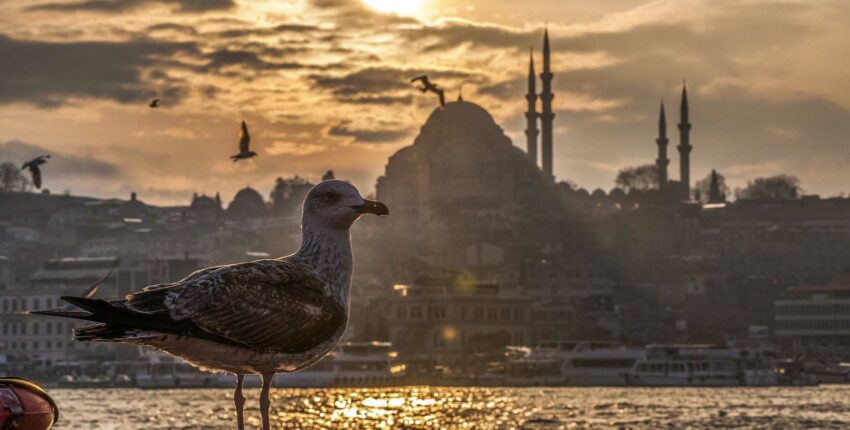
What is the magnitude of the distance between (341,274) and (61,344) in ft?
→ 500

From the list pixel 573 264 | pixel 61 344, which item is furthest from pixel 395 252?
pixel 61 344

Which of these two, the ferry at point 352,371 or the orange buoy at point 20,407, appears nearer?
the orange buoy at point 20,407

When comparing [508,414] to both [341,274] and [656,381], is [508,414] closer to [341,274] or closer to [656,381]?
[656,381]

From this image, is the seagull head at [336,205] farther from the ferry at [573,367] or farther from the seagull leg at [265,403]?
the ferry at [573,367]

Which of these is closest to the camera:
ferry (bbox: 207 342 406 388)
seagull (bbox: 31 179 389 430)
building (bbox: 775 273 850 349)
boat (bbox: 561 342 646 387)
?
seagull (bbox: 31 179 389 430)

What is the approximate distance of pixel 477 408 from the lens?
98.1 m

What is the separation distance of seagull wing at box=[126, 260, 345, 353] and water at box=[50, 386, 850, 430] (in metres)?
57.5

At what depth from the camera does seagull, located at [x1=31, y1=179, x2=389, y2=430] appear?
29.6 feet

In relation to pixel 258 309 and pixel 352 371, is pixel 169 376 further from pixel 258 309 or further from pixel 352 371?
pixel 258 309

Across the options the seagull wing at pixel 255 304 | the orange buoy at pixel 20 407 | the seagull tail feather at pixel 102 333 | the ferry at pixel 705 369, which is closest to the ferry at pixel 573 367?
the ferry at pixel 705 369

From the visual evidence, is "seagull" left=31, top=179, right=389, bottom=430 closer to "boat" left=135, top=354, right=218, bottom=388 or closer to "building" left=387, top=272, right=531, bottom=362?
"boat" left=135, top=354, right=218, bottom=388

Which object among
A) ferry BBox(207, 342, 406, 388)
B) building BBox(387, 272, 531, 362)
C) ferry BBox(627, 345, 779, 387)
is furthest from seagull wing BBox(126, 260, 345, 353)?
building BBox(387, 272, 531, 362)

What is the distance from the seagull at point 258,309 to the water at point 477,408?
5734 cm

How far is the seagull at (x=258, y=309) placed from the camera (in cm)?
901
